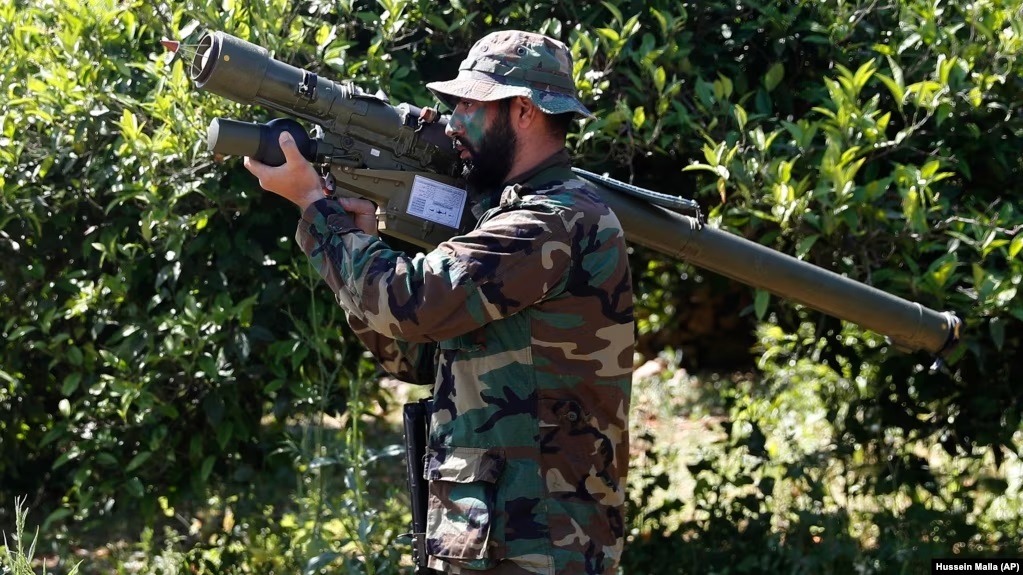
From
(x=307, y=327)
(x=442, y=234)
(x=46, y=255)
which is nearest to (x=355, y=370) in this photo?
(x=307, y=327)

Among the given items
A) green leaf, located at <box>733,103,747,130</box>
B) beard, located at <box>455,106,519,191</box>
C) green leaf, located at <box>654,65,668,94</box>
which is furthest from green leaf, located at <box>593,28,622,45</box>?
beard, located at <box>455,106,519,191</box>

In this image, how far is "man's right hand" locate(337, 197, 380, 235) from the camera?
2760 millimetres

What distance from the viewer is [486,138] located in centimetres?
270

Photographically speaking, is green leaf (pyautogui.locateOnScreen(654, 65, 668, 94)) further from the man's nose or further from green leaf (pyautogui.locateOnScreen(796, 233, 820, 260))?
the man's nose

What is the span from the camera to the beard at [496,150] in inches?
106

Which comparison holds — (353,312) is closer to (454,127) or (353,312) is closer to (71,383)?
(454,127)

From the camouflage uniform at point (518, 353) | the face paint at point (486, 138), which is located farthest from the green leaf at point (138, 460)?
the face paint at point (486, 138)

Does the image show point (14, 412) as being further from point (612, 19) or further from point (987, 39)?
point (987, 39)

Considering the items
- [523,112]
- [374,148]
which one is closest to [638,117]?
[523,112]

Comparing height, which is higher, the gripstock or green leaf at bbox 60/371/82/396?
the gripstock

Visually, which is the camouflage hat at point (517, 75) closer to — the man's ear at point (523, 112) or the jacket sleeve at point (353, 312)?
the man's ear at point (523, 112)

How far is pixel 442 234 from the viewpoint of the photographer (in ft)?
9.23

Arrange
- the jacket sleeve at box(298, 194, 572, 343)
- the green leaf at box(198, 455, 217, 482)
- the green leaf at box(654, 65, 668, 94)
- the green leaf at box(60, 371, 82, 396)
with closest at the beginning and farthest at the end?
the jacket sleeve at box(298, 194, 572, 343), the green leaf at box(654, 65, 668, 94), the green leaf at box(60, 371, 82, 396), the green leaf at box(198, 455, 217, 482)

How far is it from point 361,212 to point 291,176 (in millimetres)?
191
